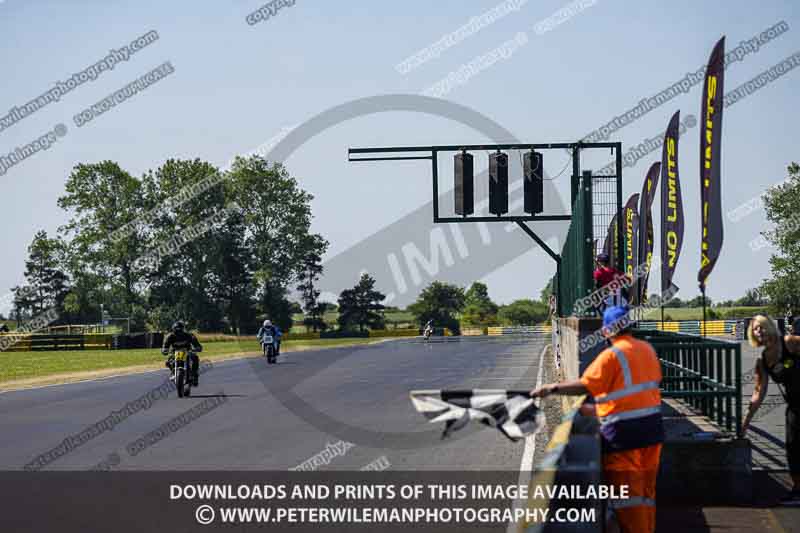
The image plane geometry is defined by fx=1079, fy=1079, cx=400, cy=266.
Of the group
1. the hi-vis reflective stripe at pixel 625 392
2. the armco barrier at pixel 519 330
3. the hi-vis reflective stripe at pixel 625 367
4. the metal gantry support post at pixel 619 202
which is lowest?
the armco barrier at pixel 519 330

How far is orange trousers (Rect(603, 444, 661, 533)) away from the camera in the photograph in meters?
6.80

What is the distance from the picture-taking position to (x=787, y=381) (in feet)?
30.6

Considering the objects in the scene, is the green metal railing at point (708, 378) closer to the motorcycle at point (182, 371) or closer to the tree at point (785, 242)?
the motorcycle at point (182, 371)

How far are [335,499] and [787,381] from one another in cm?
407

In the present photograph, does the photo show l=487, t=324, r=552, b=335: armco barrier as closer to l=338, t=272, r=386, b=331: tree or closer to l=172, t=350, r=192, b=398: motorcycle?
l=338, t=272, r=386, b=331: tree

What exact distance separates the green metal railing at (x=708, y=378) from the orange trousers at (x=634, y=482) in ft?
9.31

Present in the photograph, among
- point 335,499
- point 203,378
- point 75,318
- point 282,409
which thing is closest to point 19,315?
point 75,318

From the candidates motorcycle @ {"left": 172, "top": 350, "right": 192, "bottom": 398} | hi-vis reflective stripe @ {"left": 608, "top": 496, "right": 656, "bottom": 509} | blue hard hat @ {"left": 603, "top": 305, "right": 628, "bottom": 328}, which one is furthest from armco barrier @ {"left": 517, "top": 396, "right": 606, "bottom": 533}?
motorcycle @ {"left": 172, "top": 350, "right": 192, "bottom": 398}

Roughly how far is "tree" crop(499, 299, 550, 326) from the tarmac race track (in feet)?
452

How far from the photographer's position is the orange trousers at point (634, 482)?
22.3 ft

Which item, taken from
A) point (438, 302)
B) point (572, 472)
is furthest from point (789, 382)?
point (438, 302)

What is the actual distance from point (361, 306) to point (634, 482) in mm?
105023

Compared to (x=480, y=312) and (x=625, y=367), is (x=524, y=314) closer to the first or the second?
(x=480, y=312)

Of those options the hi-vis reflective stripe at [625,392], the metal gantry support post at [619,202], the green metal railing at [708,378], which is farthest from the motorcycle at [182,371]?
the hi-vis reflective stripe at [625,392]
